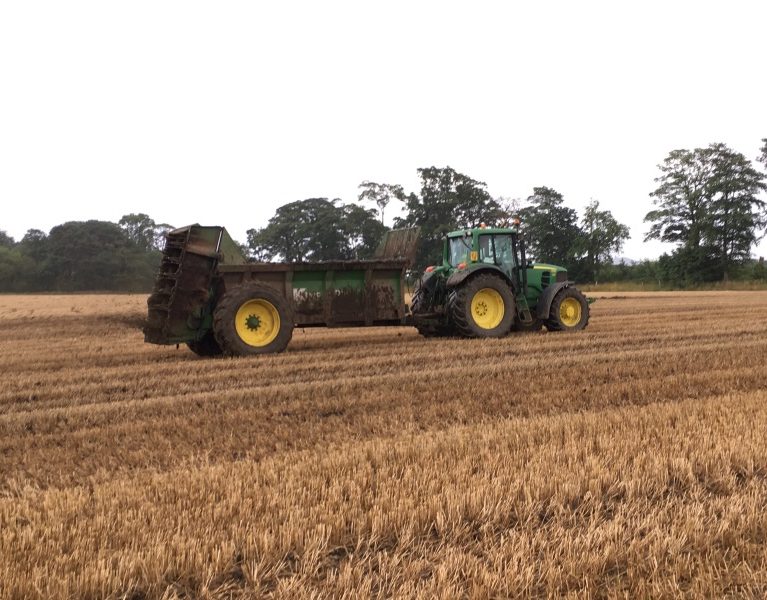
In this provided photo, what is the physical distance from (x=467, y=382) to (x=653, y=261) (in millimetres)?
48214

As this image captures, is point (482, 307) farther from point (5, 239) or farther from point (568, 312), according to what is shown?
point (5, 239)

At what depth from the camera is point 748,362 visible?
26.7ft

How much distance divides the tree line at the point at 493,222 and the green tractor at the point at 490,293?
79.9ft

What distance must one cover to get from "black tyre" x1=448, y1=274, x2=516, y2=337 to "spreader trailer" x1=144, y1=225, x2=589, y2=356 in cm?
2

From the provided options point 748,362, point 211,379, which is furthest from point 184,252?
point 748,362

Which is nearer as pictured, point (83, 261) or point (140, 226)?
point (83, 261)

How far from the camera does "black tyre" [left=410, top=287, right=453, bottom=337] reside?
11.4m

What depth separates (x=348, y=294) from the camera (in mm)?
10086

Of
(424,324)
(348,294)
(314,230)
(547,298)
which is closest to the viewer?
(348,294)

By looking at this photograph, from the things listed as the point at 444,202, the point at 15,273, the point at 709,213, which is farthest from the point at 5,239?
the point at 709,213

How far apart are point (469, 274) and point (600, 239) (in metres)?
46.2

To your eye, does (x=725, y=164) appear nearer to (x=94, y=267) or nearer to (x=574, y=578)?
(x=94, y=267)

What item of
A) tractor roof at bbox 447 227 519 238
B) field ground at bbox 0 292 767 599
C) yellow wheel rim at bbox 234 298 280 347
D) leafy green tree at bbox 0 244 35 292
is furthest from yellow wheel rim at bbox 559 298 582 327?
leafy green tree at bbox 0 244 35 292

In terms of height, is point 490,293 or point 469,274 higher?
point 469,274
